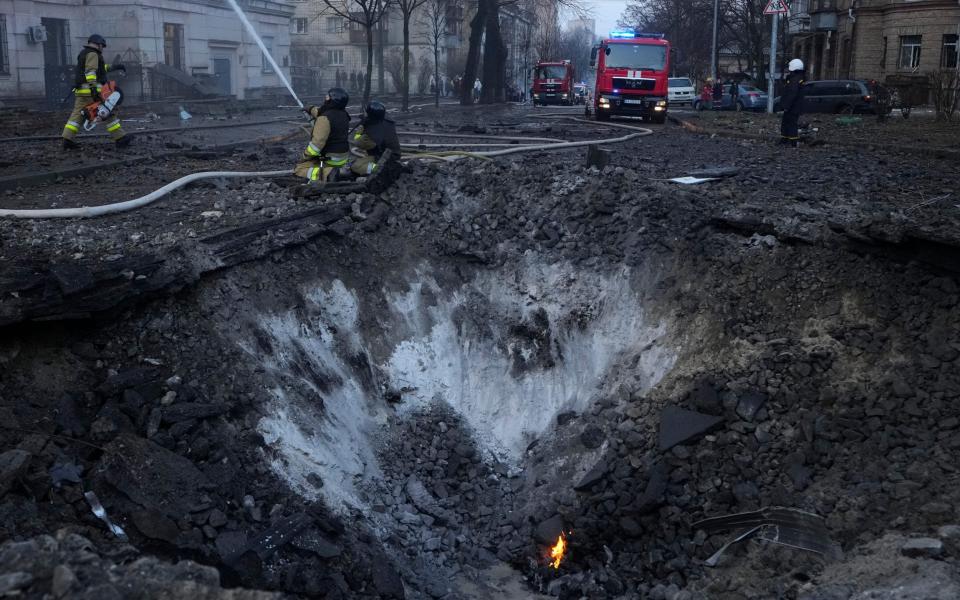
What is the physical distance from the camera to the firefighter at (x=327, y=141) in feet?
30.8

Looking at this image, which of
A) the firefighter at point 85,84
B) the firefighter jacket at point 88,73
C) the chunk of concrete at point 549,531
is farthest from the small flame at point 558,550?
the firefighter jacket at point 88,73

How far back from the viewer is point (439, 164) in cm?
1046

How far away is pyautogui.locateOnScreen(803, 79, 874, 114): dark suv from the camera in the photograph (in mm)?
26953

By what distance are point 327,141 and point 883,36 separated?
1398 inches

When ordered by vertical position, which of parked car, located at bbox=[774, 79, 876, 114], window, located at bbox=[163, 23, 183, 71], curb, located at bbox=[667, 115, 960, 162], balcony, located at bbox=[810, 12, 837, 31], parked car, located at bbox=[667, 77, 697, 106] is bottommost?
curb, located at bbox=[667, 115, 960, 162]

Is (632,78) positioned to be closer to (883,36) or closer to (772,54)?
(772,54)

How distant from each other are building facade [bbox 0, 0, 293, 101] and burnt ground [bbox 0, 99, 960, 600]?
2022 cm

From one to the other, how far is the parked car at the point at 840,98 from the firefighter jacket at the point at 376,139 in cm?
2111

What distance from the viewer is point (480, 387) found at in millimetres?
8016

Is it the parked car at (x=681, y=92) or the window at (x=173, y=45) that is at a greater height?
the window at (x=173, y=45)

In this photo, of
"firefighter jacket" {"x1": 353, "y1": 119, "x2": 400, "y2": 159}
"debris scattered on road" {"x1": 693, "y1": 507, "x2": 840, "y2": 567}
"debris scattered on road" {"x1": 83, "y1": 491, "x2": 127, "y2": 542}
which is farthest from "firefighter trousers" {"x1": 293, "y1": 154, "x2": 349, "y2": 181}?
"debris scattered on road" {"x1": 693, "y1": 507, "x2": 840, "y2": 567}

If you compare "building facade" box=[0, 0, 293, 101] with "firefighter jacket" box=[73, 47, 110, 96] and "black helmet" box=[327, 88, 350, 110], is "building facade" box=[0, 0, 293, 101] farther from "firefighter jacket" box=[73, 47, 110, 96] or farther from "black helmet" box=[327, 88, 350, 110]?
"black helmet" box=[327, 88, 350, 110]

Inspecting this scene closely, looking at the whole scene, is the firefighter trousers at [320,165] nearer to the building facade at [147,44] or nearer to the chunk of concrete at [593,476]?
the chunk of concrete at [593,476]

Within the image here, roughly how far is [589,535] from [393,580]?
1.67 metres
